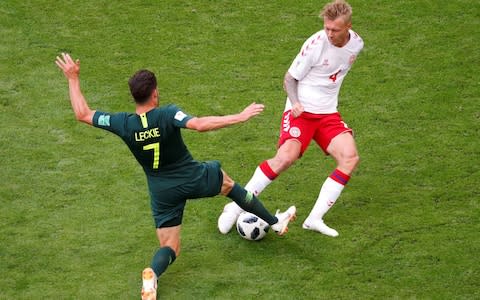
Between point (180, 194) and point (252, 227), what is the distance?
3.36ft

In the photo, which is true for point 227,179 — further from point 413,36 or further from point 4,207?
point 413,36

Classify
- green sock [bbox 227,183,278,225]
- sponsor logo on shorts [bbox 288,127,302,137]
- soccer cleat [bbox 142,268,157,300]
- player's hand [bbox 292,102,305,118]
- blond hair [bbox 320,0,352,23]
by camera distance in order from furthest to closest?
sponsor logo on shorts [bbox 288,127,302,137] < player's hand [bbox 292,102,305,118] < blond hair [bbox 320,0,352,23] < green sock [bbox 227,183,278,225] < soccer cleat [bbox 142,268,157,300]

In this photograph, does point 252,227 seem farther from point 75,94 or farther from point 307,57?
point 75,94

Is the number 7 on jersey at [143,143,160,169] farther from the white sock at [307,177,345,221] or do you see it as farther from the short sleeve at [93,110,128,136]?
the white sock at [307,177,345,221]

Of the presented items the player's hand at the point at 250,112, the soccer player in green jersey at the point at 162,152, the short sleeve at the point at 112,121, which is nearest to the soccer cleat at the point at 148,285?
the soccer player in green jersey at the point at 162,152

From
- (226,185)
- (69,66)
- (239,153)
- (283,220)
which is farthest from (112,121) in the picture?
(239,153)

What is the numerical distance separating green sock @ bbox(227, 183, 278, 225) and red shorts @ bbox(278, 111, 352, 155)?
864 mm

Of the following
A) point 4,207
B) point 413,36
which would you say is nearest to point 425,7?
point 413,36

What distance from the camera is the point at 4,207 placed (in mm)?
9633

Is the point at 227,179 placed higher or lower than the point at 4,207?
higher

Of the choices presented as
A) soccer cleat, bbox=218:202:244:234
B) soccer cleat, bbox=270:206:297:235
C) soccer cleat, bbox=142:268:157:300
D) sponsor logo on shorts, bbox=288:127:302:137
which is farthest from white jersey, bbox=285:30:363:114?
soccer cleat, bbox=142:268:157:300

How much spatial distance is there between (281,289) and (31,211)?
2847 millimetres

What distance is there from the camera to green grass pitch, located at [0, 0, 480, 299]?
28.1 ft

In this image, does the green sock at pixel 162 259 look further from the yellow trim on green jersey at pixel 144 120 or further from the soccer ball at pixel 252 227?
the yellow trim on green jersey at pixel 144 120
